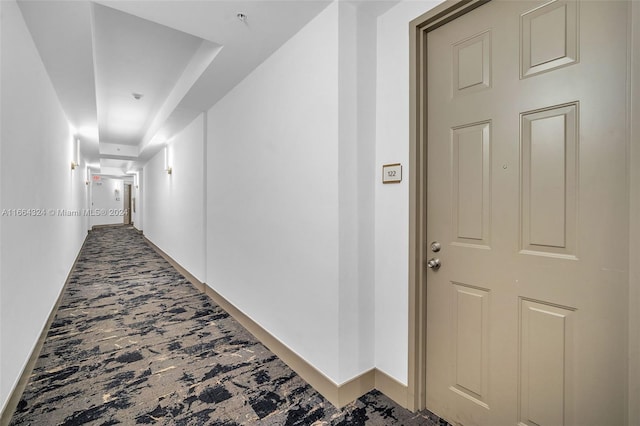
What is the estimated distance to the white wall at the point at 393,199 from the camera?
6.17 feet

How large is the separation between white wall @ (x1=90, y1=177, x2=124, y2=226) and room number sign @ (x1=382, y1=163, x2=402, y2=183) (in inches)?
623

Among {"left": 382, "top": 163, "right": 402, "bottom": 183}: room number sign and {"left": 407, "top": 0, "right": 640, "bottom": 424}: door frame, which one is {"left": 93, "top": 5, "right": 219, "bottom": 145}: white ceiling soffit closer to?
{"left": 407, "top": 0, "right": 640, "bottom": 424}: door frame

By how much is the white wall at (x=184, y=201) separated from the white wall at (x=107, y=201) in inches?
351

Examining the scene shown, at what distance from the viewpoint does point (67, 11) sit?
2020mm

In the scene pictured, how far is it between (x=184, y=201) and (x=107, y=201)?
42.5 feet

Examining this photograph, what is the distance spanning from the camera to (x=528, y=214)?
4.67ft

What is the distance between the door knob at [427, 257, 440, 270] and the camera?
180 centimetres

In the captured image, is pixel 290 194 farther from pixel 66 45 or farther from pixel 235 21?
pixel 66 45

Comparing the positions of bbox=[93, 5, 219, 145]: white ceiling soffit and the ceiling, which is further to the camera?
bbox=[93, 5, 219, 145]: white ceiling soffit

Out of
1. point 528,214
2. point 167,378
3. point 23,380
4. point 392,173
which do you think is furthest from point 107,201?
point 528,214

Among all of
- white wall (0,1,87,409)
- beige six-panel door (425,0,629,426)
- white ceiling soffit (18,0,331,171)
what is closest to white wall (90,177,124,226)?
white ceiling soffit (18,0,331,171)

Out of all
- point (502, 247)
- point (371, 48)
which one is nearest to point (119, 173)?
point (371, 48)

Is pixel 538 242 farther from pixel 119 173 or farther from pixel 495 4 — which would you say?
pixel 119 173

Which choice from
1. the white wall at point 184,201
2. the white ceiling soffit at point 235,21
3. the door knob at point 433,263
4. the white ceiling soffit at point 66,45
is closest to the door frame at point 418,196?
the door knob at point 433,263
